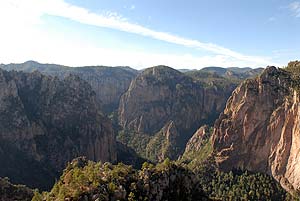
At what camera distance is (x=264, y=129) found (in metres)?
166

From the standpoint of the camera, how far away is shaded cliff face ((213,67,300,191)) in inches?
5989

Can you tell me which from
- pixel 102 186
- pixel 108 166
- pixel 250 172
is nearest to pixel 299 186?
pixel 250 172

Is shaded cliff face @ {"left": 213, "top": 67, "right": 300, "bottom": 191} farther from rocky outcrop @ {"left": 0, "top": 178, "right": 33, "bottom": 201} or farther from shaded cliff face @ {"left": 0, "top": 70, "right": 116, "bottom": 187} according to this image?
rocky outcrop @ {"left": 0, "top": 178, "right": 33, "bottom": 201}

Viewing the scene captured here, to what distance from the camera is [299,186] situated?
463ft

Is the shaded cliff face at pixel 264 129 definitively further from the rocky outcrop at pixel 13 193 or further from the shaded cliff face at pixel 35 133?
the rocky outcrop at pixel 13 193

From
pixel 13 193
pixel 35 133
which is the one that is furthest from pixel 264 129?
pixel 13 193

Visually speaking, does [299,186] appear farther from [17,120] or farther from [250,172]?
[17,120]

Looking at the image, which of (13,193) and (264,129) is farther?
(264,129)

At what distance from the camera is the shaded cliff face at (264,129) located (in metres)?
152

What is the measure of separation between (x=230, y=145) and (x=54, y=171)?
7568 cm

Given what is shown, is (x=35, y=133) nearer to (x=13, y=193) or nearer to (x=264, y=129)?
(x=13, y=193)

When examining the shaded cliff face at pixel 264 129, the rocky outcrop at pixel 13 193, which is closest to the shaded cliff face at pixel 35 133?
the rocky outcrop at pixel 13 193

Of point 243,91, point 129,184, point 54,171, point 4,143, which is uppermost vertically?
point 243,91

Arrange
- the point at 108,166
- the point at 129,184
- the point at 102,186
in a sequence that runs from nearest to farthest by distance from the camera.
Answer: the point at 102,186, the point at 129,184, the point at 108,166
